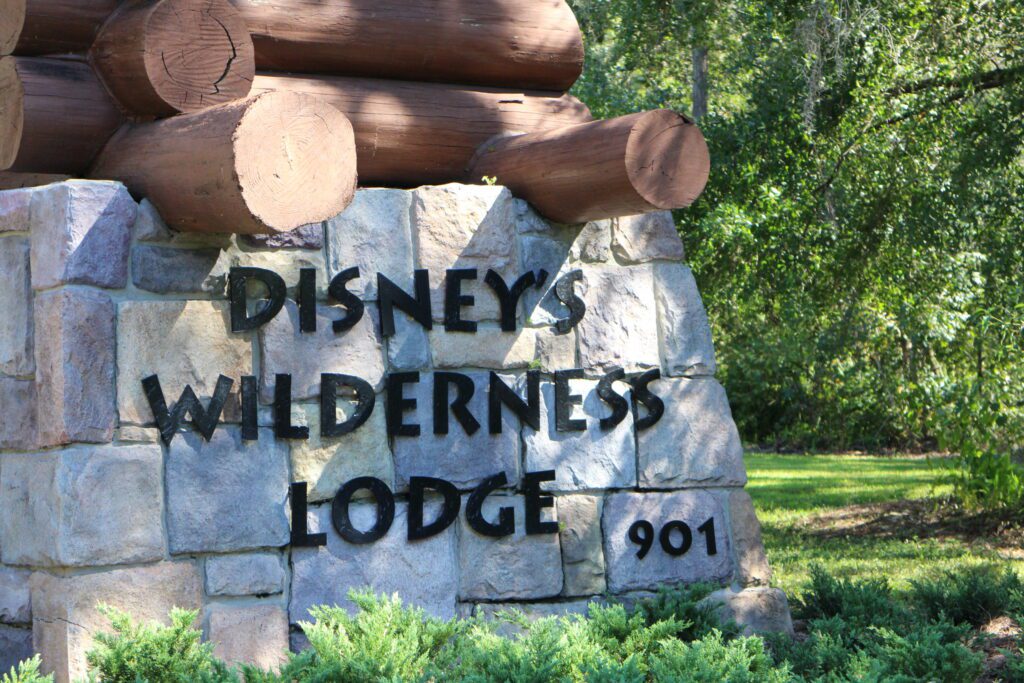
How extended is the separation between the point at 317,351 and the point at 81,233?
34.7 inches

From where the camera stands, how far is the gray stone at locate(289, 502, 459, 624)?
412 centimetres

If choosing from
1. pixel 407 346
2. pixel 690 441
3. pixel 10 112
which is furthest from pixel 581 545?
pixel 10 112

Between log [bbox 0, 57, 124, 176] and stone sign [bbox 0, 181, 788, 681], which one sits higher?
log [bbox 0, 57, 124, 176]

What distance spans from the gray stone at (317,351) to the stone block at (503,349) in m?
0.24

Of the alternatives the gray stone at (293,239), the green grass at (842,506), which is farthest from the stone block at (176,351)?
the green grass at (842,506)

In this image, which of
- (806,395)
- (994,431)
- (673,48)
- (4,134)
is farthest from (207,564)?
(806,395)

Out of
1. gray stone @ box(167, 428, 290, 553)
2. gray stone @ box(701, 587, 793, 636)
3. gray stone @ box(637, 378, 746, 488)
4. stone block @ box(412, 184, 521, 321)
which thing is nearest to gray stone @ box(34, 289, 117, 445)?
gray stone @ box(167, 428, 290, 553)

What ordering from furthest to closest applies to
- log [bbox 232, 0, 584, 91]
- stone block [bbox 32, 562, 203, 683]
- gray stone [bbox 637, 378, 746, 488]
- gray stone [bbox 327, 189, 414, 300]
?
1. gray stone [bbox 637, 378, 746, 488]
2. log [bbox 232, 0, 584, 91]
3. gray stone [bbox 327, 189, 414, 300]
4. stone block [bbox 32, 562, 203, 683]

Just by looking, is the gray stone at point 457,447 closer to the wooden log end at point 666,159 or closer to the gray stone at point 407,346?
the gray stone at point 407,346

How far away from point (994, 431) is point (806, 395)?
7274mm

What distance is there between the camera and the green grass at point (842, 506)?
712 cm

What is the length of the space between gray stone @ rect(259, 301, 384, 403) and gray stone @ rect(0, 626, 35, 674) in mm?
1086

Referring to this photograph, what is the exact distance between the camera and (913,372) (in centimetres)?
948

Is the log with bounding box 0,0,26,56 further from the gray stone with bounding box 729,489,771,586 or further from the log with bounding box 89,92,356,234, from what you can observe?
the gray stone with bounding box 729,489,771,586
